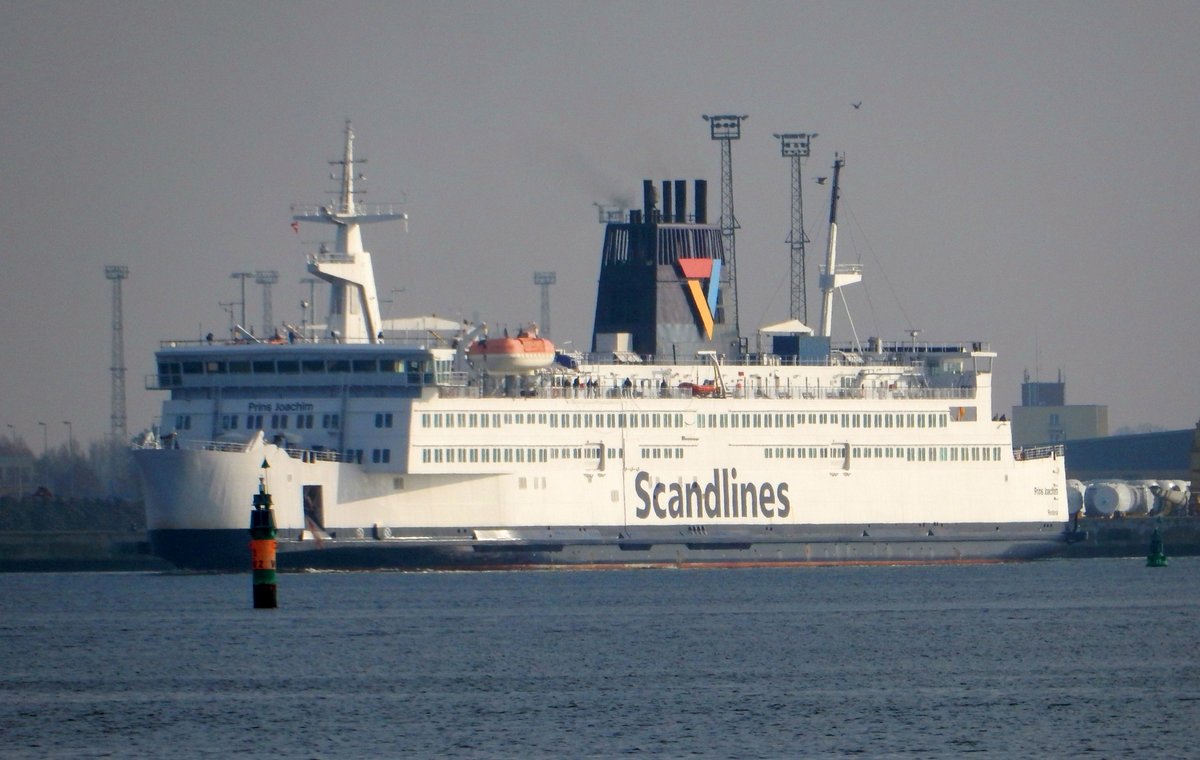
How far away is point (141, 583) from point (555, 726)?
103 feet

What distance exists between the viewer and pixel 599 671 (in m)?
41.0

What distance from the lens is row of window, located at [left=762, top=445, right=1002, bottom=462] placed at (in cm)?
6812

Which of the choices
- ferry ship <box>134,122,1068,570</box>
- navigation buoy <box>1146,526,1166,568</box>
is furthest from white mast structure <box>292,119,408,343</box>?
navigation buoy <box>1146,526,1166,568</box>

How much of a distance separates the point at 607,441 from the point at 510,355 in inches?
158

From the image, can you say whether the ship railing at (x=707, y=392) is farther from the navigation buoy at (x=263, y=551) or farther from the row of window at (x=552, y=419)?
the navigation buoy at (x=263, y=551)

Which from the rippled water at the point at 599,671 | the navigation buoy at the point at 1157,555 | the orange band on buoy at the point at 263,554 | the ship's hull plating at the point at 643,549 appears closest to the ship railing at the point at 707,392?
the ship's hull plating at the point at 643,549

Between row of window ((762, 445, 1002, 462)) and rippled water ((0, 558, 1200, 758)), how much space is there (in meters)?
7.03

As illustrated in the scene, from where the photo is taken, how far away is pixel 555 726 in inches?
1369

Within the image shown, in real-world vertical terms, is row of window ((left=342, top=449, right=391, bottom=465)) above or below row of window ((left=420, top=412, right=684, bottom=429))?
below

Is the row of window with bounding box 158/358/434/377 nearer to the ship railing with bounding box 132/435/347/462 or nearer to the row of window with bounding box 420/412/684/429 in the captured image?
the row of window with bounding box 420/412/684/429

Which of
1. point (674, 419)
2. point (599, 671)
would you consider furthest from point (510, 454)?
point (599, 671)

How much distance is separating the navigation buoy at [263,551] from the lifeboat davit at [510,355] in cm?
1208

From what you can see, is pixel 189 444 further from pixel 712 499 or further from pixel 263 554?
pixel 712 499

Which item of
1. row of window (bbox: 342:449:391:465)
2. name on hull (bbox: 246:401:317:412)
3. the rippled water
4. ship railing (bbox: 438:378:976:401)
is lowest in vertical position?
the rippled water
